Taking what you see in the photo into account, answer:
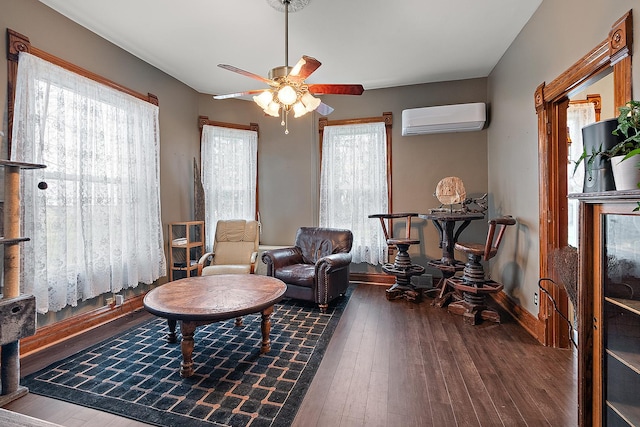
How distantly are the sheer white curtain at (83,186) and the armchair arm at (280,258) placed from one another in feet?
4.34

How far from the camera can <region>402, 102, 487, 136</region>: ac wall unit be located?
3.77 meters

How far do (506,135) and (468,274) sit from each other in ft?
5.50

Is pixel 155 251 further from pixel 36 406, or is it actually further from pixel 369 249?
pixel 369 249

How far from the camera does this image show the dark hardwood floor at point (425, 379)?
1636 mm

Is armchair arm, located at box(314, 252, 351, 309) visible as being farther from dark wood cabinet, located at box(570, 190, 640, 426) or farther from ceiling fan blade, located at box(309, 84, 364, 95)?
dark wood cabinet, located at box(570, 190, 640, 426)

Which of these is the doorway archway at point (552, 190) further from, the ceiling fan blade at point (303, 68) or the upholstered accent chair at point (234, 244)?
the upholstered accent chair at point (234, 244)

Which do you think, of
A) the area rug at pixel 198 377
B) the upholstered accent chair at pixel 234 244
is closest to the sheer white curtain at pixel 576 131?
the area rug at pixel 198 377

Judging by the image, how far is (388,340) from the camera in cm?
259

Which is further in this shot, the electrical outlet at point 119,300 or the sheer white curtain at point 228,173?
the sheer white curtain at point 228,173

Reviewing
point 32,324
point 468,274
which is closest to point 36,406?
point 32,324

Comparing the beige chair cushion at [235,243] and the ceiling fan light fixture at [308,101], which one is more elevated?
the ceiling fan light fixture at [308,101]

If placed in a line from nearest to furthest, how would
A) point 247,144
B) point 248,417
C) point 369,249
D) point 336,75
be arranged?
point 248,417 → point 336,75 → point 369,249 → point 247,144

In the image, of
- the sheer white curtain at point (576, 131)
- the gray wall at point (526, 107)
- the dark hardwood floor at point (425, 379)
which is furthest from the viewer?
the sheer white curtain at point (576, 131)

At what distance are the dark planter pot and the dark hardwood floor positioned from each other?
1.31 metres
